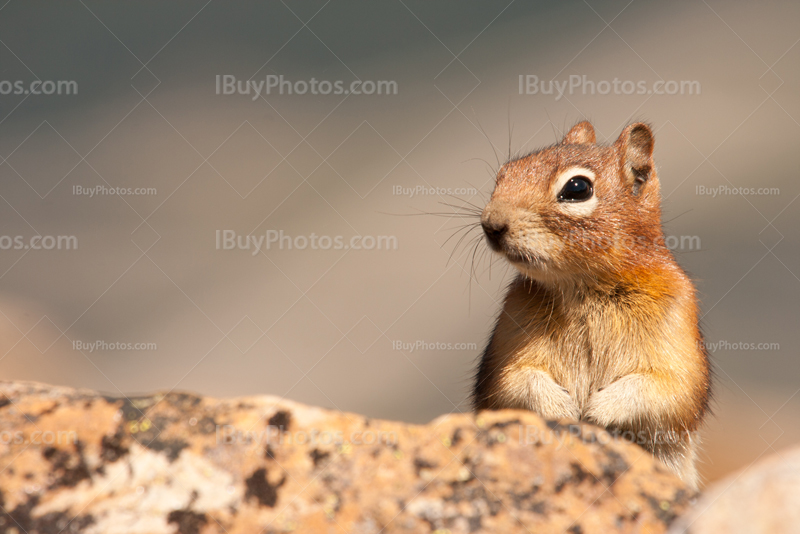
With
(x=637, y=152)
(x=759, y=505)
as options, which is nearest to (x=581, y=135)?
(x=637, y=152)

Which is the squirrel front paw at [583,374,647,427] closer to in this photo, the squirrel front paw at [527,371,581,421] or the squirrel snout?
the squirrel front paw at [527,371,581,421]

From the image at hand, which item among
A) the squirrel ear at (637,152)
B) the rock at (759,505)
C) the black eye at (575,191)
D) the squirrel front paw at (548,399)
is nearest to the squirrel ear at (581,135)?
the squirrel ear at (637,152)

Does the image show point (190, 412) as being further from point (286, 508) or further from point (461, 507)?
point (461, 507)

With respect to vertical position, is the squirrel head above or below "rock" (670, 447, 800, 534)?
above

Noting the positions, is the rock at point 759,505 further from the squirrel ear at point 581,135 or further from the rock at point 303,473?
the squirrel ear at point 581,135

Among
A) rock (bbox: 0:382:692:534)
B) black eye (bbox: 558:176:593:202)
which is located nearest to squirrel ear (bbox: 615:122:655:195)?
black eye (bbox: 558:176:593:202)

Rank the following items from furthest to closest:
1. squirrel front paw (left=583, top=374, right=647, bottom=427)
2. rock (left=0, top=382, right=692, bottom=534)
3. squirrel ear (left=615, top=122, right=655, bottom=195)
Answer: squirrel ear (left=615, top=122, right=655, bottom=195), squirrel front paw (left=583, top=374, right=647, bottom=427), rock (left=0, top=382, right=692, bottom=534)

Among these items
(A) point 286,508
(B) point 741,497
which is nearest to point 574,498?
(B) point 741,497
